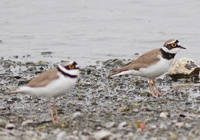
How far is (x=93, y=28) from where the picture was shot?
19.8 meters

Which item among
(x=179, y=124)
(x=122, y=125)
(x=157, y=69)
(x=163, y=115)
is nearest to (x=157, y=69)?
(x=157, y=69)

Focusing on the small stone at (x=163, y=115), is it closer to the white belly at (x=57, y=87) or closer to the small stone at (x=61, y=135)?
the white belly at (x=57, y=87)

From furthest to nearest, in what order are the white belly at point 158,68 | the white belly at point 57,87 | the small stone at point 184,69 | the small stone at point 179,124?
the small stone at point 184,69 → the white belly at point 158,68 → the white belly at point 57,87 → the small stone at point 179,124

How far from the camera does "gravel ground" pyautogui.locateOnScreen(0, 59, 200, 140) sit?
6.92m

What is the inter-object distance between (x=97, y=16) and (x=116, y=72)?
12.3 meters

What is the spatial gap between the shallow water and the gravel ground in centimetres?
336

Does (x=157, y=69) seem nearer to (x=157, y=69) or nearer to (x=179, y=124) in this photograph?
(x=157, y=69)

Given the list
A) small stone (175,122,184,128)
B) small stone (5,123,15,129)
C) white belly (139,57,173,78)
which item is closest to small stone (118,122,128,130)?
small stone (175,122,184,128)

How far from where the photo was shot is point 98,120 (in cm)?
780

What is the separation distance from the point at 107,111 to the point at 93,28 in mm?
11715

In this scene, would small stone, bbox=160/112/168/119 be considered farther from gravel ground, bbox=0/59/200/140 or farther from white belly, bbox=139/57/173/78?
white belly, bbox=139/57/173/78

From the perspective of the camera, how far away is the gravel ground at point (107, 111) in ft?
22.7

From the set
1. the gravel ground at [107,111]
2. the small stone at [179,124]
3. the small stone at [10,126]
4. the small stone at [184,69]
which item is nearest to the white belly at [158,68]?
the gravel ground at [107,111]

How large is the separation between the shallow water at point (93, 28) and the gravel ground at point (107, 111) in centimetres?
336
